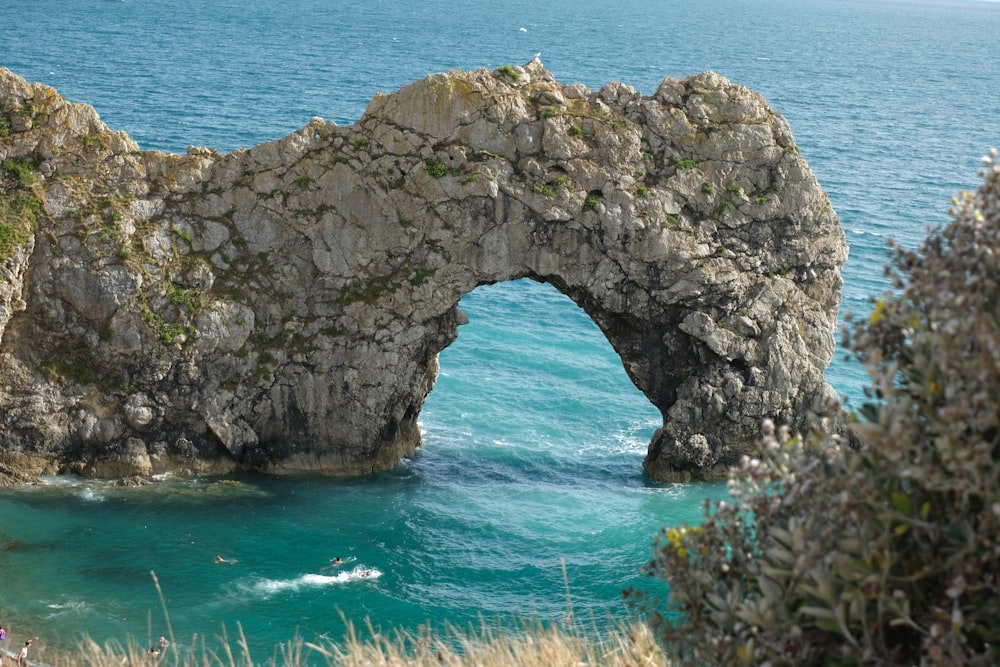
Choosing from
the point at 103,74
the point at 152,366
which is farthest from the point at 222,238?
the point at 103,74

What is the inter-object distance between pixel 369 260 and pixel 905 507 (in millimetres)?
37493

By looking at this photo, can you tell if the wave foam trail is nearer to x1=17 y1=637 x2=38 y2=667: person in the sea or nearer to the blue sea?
the blue sea

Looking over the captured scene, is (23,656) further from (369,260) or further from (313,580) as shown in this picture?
(369,260)

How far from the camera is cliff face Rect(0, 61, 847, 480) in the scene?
44531mm

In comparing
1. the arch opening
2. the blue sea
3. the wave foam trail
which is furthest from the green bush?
the arch opening

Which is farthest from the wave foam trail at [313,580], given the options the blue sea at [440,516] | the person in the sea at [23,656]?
the person in the sea at [23,656]

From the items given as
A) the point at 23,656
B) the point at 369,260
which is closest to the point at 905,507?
the point at 23,656

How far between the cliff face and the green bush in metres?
34.1

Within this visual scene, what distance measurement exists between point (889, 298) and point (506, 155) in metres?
34.7

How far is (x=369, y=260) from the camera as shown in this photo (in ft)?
152

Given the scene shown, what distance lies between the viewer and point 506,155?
45406mm

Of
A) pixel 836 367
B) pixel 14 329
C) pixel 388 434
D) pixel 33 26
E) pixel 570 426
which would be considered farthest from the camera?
pixel 33 26

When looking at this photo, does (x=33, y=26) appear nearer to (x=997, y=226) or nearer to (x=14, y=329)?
(x=14, y=329)

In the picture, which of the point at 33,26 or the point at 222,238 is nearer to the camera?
the point at 222,238
